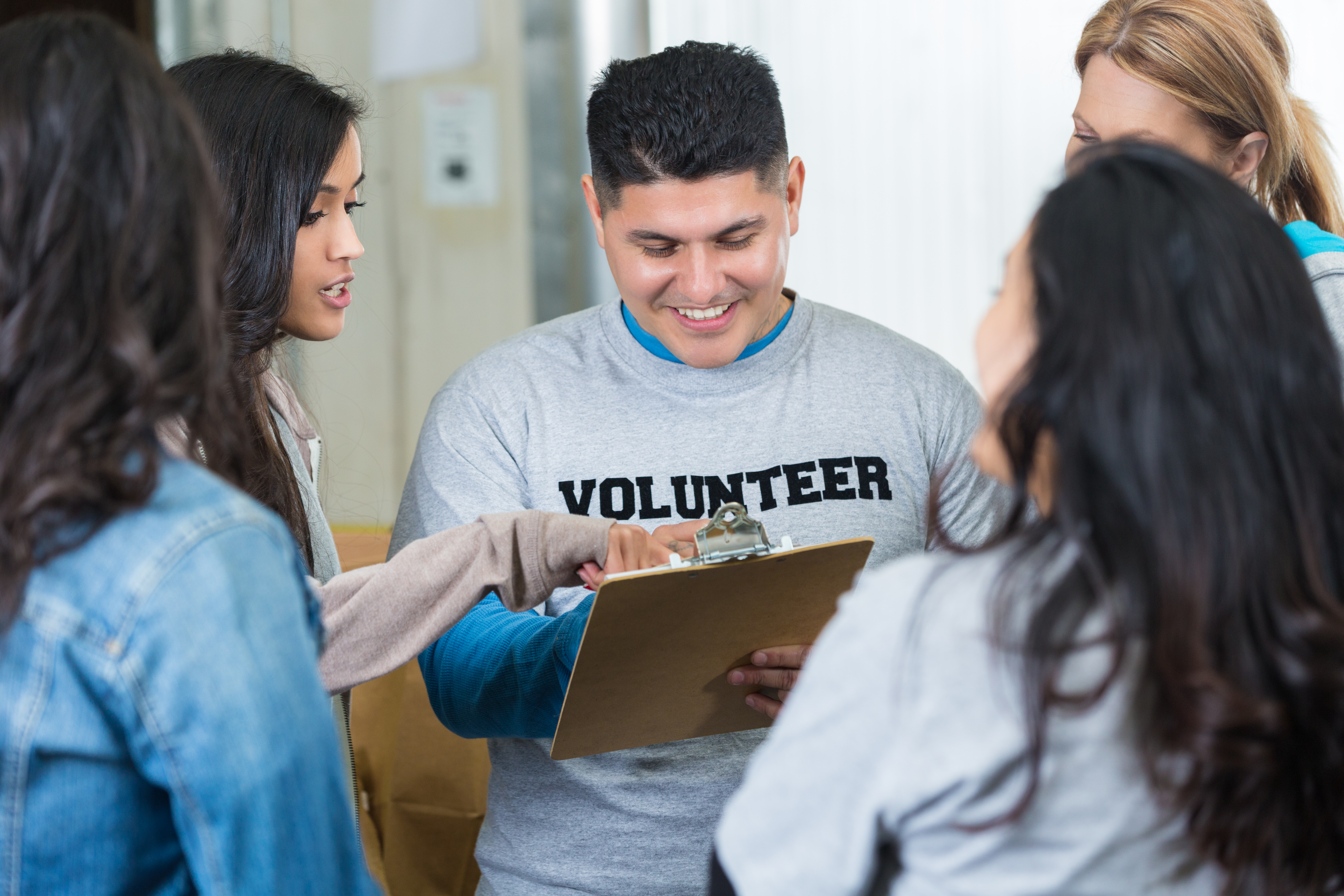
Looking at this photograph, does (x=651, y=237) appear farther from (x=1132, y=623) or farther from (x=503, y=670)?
(x=1132, y=623)

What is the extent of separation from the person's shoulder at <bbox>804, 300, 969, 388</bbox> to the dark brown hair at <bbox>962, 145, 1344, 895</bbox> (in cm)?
78

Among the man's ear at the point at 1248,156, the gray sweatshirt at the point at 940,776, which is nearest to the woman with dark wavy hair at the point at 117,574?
the gray sweatshirt at the point at 940,776

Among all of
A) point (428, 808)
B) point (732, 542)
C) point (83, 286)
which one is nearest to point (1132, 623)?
point (732, 542)

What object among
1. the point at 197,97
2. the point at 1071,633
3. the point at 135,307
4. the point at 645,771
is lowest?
the point at 645,771

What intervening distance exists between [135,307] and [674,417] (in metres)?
0.77

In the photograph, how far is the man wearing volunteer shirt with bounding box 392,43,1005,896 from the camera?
123cm

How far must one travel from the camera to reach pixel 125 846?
63 centimetres

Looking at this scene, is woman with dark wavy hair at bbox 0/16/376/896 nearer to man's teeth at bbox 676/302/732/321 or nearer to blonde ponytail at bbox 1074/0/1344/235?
man's teeth at bbox 676/302/732/321

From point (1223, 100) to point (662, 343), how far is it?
668 mm

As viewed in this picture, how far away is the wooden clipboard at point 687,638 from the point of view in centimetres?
90

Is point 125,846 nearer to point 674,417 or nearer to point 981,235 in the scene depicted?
point 674,417

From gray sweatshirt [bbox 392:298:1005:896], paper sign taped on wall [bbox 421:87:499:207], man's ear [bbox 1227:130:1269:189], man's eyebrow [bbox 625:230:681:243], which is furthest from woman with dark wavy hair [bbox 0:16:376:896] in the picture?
paper sign taped on wall [bbox 421:87:499:207]

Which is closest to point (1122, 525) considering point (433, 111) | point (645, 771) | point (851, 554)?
point (851, 554)

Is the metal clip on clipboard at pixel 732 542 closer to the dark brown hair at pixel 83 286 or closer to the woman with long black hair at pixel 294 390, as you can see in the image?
the woman with long black hair at pixel 294 390
